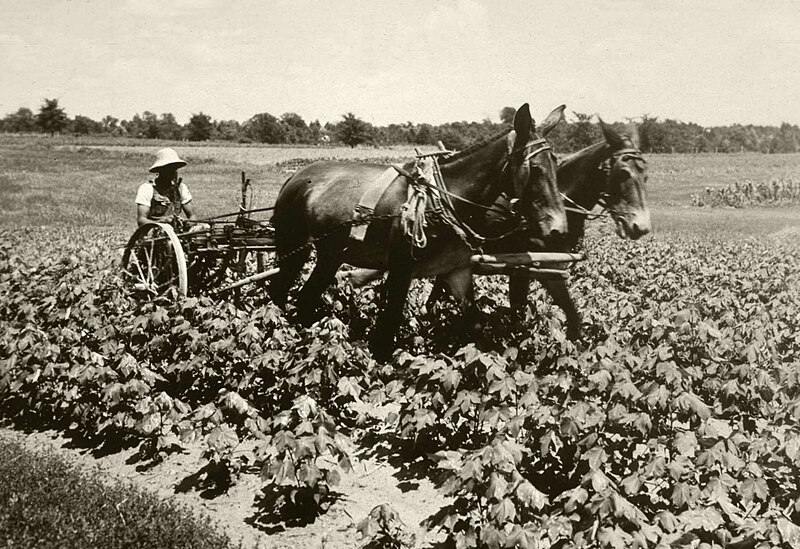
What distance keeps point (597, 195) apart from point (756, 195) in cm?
2587

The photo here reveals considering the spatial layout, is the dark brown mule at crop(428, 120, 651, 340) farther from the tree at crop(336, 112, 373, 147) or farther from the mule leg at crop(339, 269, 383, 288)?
the tree at crop(336, 112, 373, 147)

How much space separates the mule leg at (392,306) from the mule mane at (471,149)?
0.95m

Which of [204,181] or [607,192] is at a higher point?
[607,192]

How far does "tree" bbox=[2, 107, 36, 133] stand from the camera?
76.1 metres

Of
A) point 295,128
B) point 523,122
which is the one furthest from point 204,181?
point 295,128

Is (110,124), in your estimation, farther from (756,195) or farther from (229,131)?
A: (756,195)

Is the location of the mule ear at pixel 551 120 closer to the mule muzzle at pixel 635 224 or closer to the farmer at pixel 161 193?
the mule muzzle at pixel 635 224

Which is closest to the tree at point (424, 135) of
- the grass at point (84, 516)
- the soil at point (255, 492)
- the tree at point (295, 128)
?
the tree at point (295, 128)

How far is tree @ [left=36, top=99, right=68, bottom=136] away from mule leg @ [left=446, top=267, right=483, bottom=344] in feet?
218

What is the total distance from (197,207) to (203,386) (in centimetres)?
1928

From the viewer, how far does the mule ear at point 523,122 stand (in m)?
5.21

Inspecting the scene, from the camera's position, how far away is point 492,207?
5738 millimetres

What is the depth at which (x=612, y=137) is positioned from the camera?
671 cm

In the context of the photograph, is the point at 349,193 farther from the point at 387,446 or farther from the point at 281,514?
the point at 281,514
